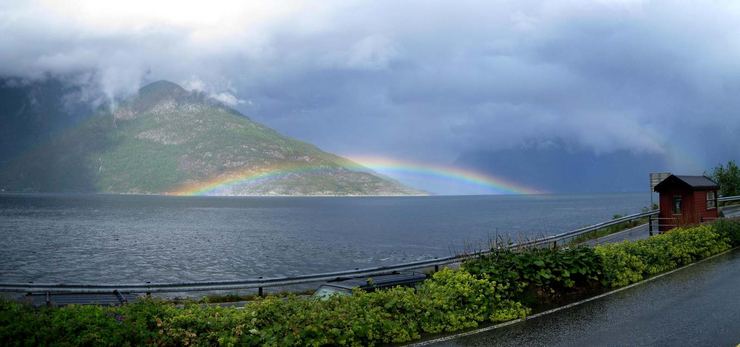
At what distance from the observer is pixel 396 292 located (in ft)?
44.9

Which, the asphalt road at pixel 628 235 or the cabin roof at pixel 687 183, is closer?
the asphalt road at pixel 628 235

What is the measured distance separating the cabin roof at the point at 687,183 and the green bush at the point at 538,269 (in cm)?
1895

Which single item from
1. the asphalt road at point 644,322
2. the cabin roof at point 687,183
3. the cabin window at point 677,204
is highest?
the cabin roof at point 687,183

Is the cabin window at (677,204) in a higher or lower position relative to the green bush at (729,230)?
higher

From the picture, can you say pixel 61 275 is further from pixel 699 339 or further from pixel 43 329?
pixel 699 339

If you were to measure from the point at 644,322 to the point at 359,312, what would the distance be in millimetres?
6912

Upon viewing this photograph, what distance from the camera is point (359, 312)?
1245cm

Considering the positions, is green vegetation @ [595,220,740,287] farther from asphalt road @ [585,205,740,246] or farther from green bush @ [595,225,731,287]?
asphalt road @ [585,205,740,246]

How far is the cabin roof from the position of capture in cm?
3297

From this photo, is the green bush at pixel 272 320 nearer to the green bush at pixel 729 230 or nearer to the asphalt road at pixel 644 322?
the asphalt road at pixel 644 322

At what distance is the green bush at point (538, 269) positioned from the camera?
15602 mm

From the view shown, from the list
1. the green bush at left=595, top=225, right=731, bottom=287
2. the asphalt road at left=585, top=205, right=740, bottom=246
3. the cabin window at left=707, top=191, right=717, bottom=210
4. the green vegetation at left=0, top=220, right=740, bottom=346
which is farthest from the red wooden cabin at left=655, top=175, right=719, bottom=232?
the green vegetation at left=0, top=220, right=740, bottom=346

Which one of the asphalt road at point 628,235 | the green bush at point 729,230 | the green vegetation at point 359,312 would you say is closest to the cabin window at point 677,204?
the asphalt road at point 628,235

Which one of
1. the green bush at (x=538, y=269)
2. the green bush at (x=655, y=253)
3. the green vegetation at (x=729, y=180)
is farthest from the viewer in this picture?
the green vegetation at (x=729, y=180)
